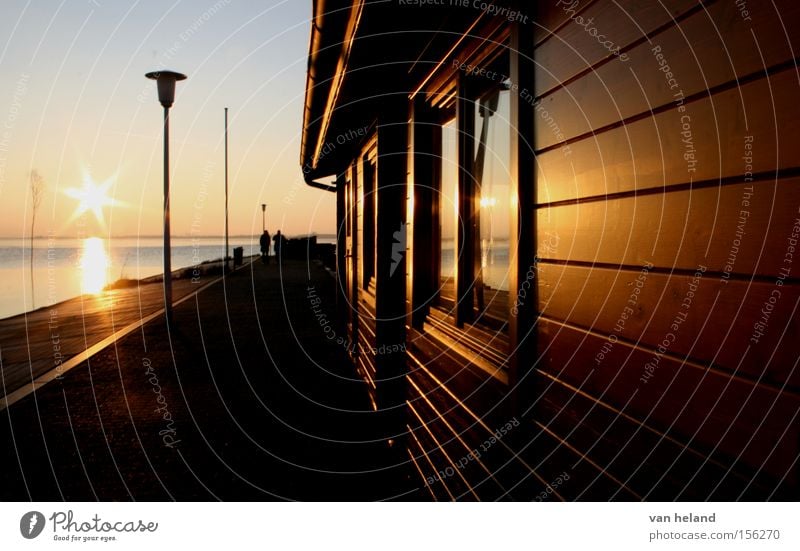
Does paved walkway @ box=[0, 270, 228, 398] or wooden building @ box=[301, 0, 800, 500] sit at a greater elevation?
wooden building @ box=[301, 0, 800, 500]

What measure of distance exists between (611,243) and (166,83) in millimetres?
9495

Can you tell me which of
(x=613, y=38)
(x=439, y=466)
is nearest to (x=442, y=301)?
(x=439, y=466)

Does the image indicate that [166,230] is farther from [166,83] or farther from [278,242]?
[278,242]

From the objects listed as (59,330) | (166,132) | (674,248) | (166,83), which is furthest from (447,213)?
(59,330)

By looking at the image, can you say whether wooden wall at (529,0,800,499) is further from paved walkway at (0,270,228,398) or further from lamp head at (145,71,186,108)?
lamp head at (145,71,186,108)


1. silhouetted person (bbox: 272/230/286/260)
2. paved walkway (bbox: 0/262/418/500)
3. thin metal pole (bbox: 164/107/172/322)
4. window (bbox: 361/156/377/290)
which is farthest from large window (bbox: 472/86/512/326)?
silhouetted person (bbox: 272/230/286/260)

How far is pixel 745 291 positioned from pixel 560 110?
0.98 m

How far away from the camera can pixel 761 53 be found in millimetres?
1269

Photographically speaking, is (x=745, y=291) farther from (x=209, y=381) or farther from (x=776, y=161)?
(x=209, y=381)

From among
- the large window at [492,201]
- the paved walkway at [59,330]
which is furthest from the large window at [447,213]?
the paved walkway at [59,330]

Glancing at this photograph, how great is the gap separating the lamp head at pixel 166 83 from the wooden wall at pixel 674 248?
882 cm

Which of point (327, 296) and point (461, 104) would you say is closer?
→ point (461, 104)

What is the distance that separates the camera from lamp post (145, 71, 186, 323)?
9.71 metres

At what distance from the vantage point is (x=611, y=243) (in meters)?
1.79
